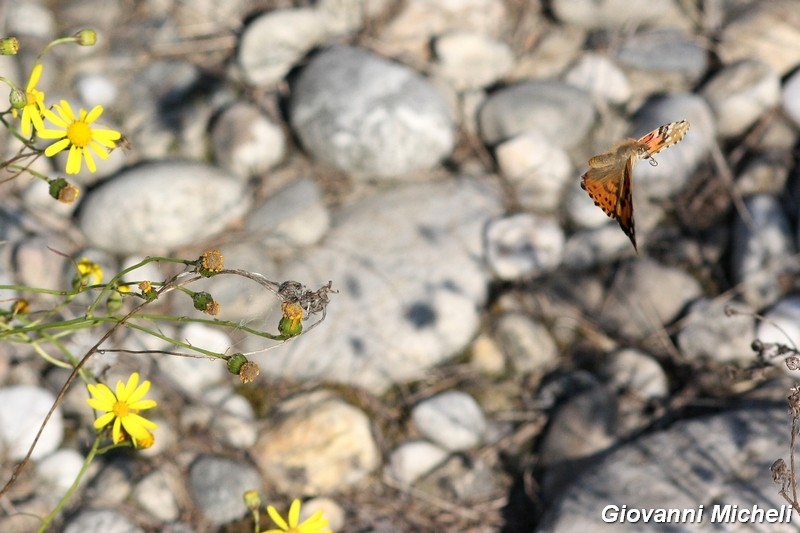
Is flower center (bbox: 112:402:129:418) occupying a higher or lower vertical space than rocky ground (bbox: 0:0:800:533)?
higher

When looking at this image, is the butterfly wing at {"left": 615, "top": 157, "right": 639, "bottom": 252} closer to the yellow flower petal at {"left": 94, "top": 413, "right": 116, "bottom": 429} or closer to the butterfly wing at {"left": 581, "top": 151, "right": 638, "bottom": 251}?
the butterfly wing at {"left": 581, "top": 151, "right": 638, "bottom": 251}

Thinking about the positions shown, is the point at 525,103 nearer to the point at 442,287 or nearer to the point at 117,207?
the point at 442,287

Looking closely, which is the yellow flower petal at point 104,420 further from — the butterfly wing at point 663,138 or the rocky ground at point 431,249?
the butterfly wing at point 663,138

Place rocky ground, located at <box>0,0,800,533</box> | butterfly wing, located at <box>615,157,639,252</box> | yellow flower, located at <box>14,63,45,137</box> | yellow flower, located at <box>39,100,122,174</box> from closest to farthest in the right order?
butterfly wing, located at <box>615,157,639,252</box>, yellow flower, located at <box>14,63,45,137</box>, yellow flower, located at <box>39,100,122,174</box>, rocky ground, located at <box>0,0,800,533</box>

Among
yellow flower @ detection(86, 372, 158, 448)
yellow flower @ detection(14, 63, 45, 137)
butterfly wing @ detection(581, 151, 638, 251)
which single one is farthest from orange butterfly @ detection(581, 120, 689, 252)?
yellow flower @ detection(14, 63, 45, 137)

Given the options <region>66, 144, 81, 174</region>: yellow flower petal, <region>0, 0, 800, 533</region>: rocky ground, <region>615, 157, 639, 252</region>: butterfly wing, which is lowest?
<region>0, 0, 800, 533</region>: rocky ground

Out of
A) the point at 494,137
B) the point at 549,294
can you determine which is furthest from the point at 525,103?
the point at 549,294

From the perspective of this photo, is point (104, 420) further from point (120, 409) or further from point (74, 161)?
point (74, 161)
